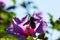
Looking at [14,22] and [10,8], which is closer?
[14,22]

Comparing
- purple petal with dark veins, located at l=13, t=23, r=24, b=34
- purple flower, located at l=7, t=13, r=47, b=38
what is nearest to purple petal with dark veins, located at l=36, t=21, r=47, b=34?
purple flower, located at l=7, t=13, r=47, b=38

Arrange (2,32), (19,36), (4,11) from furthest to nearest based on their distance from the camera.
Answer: (4,11)
(2,32)
(19,36)

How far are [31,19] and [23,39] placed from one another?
15 cm

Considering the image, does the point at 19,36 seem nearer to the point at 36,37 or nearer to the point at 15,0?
the point at 36,37

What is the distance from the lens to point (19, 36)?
178 centimetres

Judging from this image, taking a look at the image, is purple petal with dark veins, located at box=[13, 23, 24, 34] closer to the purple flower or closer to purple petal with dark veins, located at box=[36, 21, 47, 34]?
the purple flower

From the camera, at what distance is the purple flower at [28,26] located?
1.77 meters

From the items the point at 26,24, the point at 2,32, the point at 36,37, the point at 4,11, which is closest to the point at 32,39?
the point at 36,37

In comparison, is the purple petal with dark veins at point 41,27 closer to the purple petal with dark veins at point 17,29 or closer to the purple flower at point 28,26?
the purple flower at point 28,26

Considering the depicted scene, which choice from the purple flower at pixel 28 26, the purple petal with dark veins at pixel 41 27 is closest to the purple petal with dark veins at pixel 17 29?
the purple flower at pixel 28 26

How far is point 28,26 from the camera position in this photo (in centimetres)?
181

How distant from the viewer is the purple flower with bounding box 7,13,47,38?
5.81 feet

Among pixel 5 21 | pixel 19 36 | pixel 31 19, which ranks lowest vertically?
pixel 5 21

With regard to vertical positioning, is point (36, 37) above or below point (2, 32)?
above
